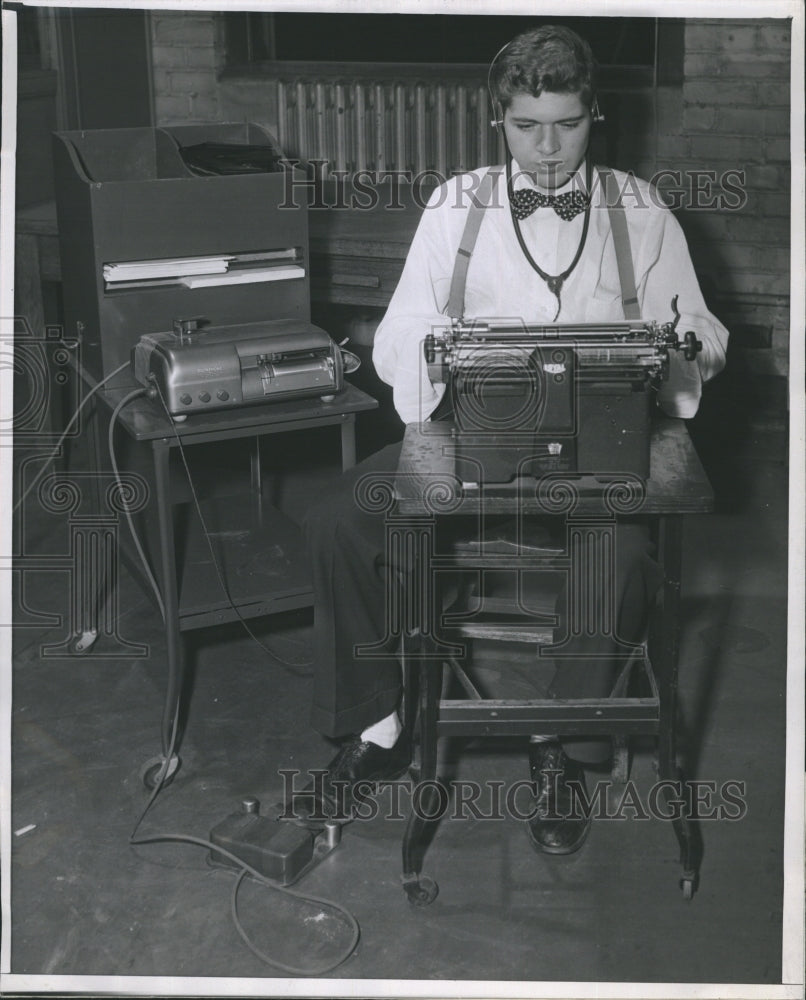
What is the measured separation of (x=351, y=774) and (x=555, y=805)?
427mm

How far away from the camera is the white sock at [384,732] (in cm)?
259

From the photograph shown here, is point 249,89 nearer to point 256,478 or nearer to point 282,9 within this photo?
point 256,478

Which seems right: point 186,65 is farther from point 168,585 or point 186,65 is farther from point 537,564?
point 537,564

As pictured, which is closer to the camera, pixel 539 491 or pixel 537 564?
pixel 539 491

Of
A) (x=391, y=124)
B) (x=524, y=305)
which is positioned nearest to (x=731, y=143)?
(x=391, y=124)

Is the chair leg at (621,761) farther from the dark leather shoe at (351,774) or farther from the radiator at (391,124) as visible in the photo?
the radiator at (391,124)

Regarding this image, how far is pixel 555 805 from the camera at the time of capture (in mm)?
2475

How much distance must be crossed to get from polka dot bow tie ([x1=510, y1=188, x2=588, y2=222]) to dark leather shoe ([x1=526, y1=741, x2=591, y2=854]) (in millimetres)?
1095

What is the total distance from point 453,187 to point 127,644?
4.83 ft

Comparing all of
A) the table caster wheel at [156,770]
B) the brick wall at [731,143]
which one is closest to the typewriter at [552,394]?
the table caster wheel at [156,770]

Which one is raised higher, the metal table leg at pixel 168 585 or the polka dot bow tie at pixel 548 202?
the polka dot bow tie at pixel 548 202

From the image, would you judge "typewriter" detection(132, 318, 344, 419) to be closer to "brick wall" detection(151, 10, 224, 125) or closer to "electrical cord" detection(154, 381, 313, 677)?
"electrical cord" detection(154, 381, 313, 677)

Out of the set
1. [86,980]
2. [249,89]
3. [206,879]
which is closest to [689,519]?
[206,879]

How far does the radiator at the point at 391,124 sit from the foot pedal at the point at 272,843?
13.2 feet
